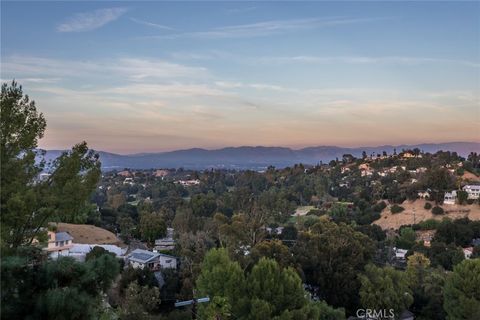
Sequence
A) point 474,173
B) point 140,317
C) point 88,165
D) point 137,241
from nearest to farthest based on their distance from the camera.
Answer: point 88,165 < point 140,317 < point 137,241 < point 474,173

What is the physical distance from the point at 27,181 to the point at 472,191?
5021cm

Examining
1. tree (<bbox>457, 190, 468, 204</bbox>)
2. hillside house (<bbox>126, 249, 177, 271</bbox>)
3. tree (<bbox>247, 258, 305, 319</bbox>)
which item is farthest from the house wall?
tree (<bbox>457, 190, 468, 204</bbox>)

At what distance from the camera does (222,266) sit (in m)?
14.6

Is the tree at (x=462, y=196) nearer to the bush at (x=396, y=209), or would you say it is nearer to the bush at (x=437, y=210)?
the bush at (x=437, y=210)

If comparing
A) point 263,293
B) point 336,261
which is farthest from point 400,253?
point 263,293

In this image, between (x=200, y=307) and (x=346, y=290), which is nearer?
(x=200, y=307)

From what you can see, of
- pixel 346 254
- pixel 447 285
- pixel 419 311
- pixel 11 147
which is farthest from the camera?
pixel 346 254

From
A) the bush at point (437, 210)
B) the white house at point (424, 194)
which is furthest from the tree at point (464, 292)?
the white house at point (424, 194)

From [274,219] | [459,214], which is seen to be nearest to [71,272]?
[274,219]

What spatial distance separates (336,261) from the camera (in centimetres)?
1988

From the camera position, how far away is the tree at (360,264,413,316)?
54.8 ft

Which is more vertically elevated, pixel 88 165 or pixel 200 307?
pixel 88 165

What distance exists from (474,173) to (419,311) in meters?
44.5

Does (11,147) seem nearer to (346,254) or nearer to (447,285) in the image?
(447,285)
